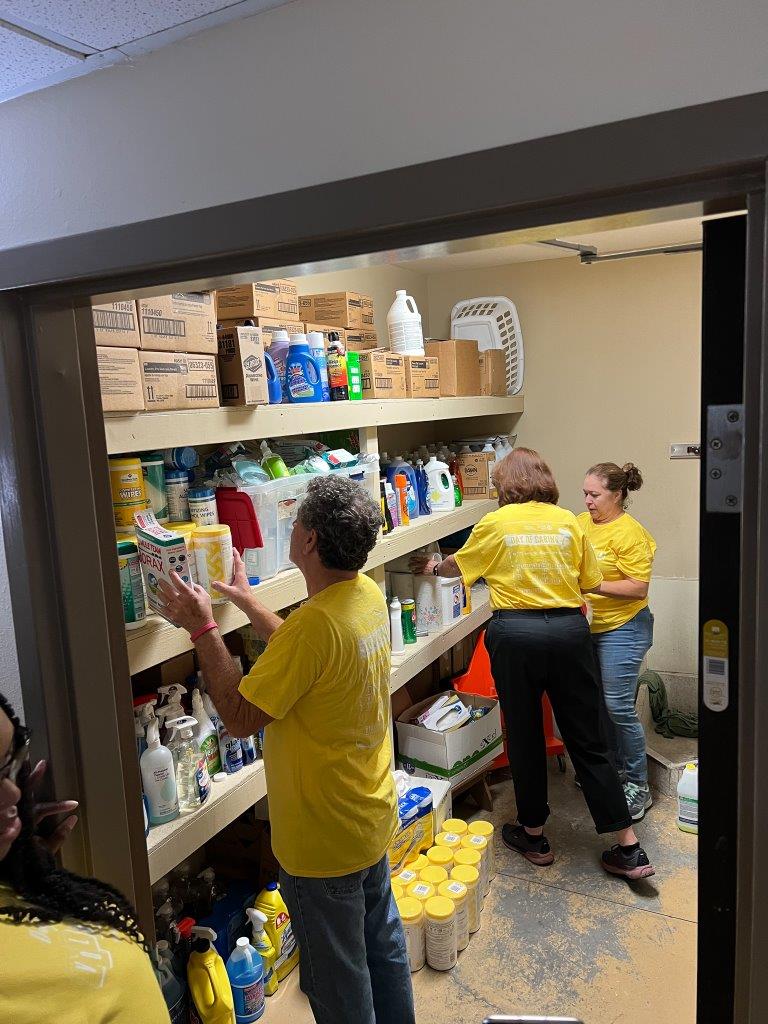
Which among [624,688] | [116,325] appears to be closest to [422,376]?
[624,688]

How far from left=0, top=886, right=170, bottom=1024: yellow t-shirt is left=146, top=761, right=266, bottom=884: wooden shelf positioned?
2.66ft

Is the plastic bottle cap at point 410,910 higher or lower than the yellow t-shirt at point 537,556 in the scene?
lower

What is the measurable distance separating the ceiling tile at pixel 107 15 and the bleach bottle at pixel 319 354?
147 centimetres

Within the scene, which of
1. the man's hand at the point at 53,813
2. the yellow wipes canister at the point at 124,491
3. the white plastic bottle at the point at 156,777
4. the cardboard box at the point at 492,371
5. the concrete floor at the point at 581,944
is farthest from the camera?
the cardboard box at the point at 492,371

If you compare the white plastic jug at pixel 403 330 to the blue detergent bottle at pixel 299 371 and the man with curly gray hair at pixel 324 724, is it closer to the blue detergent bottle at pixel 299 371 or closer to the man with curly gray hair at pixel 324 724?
the blue detergent bottle at pixel 299 371

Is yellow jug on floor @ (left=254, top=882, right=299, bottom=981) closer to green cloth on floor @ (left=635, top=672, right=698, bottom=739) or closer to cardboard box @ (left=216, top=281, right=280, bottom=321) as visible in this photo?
cardboard box @ (left=216, top=281, right=280, bottom=321)

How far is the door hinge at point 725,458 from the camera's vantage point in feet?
3.22

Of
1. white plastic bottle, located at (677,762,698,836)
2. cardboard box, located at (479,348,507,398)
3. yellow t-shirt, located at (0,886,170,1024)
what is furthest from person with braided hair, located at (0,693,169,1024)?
cardboard box, located at (479,348,507,398)

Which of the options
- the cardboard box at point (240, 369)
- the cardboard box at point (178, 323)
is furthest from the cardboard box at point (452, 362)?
the cardboard box at point (178, 323)

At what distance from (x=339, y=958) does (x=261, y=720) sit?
2.10 ft

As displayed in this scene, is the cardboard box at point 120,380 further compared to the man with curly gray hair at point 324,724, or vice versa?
the man with curly gray hair at point 324,724

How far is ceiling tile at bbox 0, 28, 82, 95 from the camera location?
1.10 metres

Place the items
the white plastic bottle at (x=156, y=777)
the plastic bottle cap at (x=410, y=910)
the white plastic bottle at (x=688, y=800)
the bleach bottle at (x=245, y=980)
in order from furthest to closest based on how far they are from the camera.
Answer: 1. the white plastic bottle at (x=688, y=800)
2. the plastic bottle cap at (x=410, y=910)
3. the bleach bottle at (x=245, y=980)
4. the white plastic bottle at (x=156, y=777)

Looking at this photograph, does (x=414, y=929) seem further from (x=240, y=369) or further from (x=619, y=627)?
(x=240, y=369)
